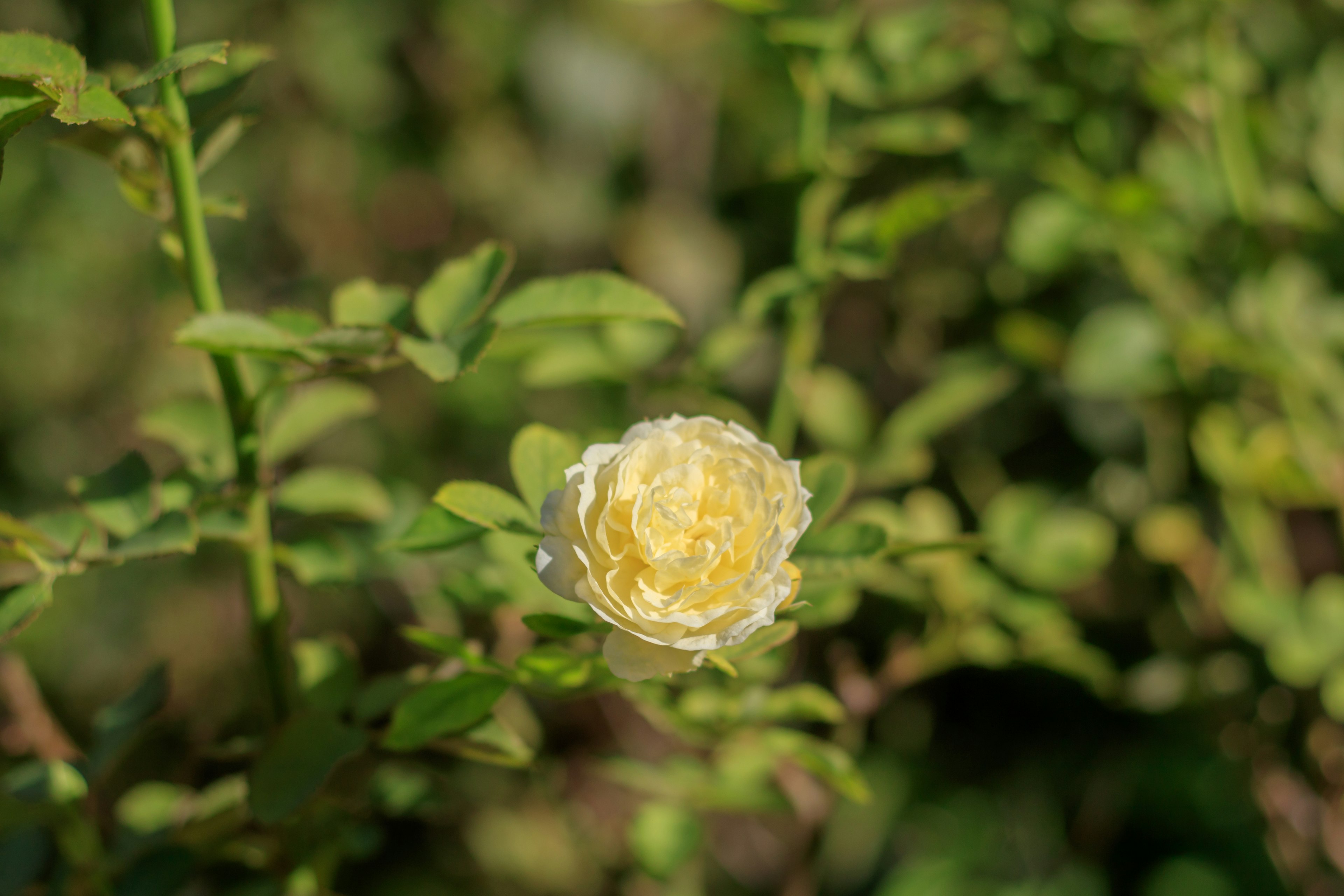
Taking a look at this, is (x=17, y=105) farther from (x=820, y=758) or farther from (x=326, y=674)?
(x=820, y=758)

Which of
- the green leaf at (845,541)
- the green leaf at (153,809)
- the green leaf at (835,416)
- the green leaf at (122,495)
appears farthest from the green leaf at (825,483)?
the green leaf at (153,809)

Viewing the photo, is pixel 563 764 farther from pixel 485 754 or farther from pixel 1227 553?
pixel 1227 553

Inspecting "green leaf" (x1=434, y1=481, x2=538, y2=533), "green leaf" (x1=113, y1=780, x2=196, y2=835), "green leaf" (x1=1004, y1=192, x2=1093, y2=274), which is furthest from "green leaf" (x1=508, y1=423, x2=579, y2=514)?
"green leaf" (x1=1004, y1=192, x2=1093, y2=274)

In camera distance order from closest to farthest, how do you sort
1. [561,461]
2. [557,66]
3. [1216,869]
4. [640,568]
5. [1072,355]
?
→ [640,568], [561,461], [1072,355], [1216,869], [557,66]

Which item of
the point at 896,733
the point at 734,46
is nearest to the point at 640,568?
the point at 896,733

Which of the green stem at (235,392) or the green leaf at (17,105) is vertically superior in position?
the green leaf at (17,105)

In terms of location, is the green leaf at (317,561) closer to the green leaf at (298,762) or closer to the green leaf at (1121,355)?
the green leaf at (298,762)
